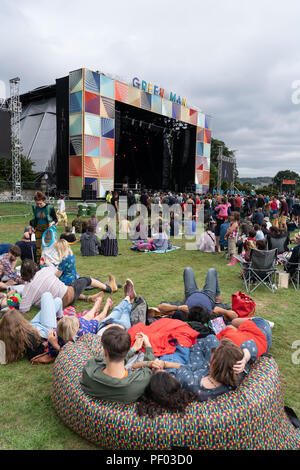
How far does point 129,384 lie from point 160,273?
4748 millimetres

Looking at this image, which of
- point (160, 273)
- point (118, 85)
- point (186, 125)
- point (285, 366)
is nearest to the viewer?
point (285, 366)

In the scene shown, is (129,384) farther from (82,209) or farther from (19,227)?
(82,209)

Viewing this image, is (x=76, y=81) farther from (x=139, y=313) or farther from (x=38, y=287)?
(x=139, y=313)

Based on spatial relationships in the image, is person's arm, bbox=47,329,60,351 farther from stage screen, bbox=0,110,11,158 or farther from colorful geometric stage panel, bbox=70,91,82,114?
colorful geometric stage panel, bbox=70,91,82,114

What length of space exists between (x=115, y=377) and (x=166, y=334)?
3.53 feet

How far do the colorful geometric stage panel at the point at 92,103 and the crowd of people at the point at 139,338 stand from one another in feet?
53.1

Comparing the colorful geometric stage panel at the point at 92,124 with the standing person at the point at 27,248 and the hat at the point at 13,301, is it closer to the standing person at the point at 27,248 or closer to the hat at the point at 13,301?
the standing person at the point at 27,248

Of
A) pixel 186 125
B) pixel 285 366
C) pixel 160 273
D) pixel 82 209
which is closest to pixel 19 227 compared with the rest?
pixel 82 209

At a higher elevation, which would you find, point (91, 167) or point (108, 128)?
point (108, 128)

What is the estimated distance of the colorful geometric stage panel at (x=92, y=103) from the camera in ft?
65.7

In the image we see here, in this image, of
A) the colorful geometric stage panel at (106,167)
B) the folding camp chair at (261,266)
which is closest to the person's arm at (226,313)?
the folding camp chair at (261,266)


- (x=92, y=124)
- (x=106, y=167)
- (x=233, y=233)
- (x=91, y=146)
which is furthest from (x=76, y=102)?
(x=233, y=233)

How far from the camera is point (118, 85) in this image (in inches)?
851

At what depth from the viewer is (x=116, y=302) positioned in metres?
5.14
